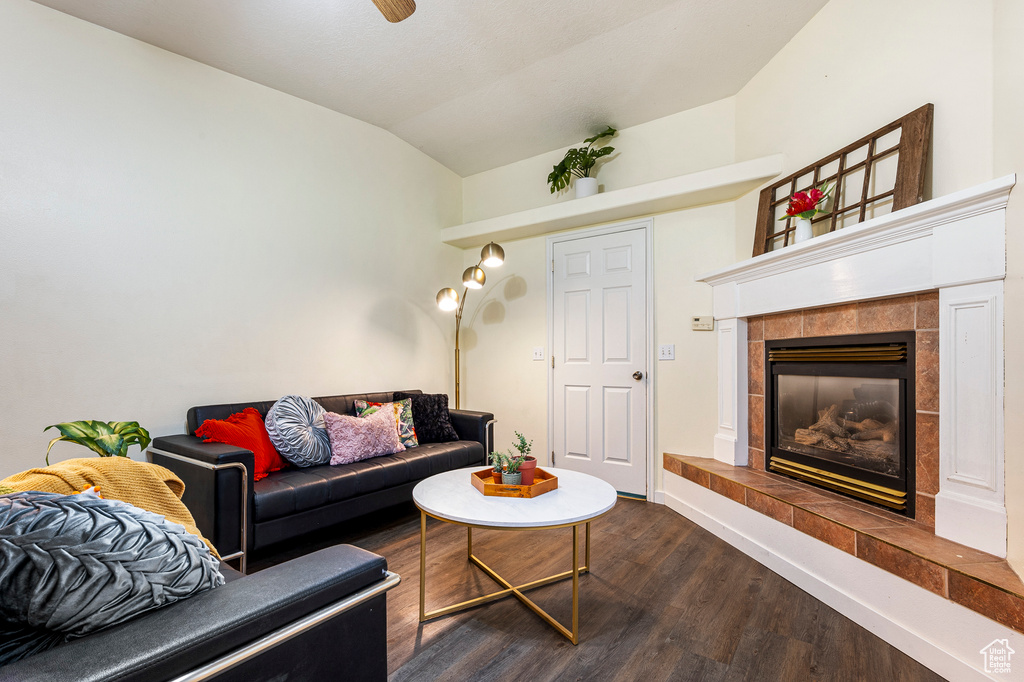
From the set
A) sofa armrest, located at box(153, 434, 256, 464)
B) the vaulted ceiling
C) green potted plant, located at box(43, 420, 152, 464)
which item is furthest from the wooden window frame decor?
green potted plant, located at box(43, 420, 152, 464)

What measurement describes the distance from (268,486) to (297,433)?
378 millimetres

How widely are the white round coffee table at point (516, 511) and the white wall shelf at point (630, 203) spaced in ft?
6.85

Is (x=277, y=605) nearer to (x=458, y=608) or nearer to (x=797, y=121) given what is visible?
(x=458, y=608)

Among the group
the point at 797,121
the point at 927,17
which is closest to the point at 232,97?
the point at 797,121

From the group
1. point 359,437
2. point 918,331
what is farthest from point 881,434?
point 359,437

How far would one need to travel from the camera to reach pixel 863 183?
7.51ft

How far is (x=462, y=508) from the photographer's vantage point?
179cm

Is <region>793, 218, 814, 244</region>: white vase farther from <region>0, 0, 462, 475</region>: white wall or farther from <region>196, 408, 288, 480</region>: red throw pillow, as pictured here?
<region>196, 408, 288, 480</region>: red throw pillow

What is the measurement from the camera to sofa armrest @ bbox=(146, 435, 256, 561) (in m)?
2.03

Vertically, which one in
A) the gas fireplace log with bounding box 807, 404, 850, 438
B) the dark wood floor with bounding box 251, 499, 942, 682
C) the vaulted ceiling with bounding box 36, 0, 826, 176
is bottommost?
the dark wood floor with bounding box 251, 499, 942, 682

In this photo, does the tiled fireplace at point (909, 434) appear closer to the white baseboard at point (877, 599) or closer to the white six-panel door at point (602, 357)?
the white baseboard at point (877, 599)

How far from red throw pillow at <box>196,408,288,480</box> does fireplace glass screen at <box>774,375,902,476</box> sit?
2.89m

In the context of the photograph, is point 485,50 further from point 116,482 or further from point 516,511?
point 116,482

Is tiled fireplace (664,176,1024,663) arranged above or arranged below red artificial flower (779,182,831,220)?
below
